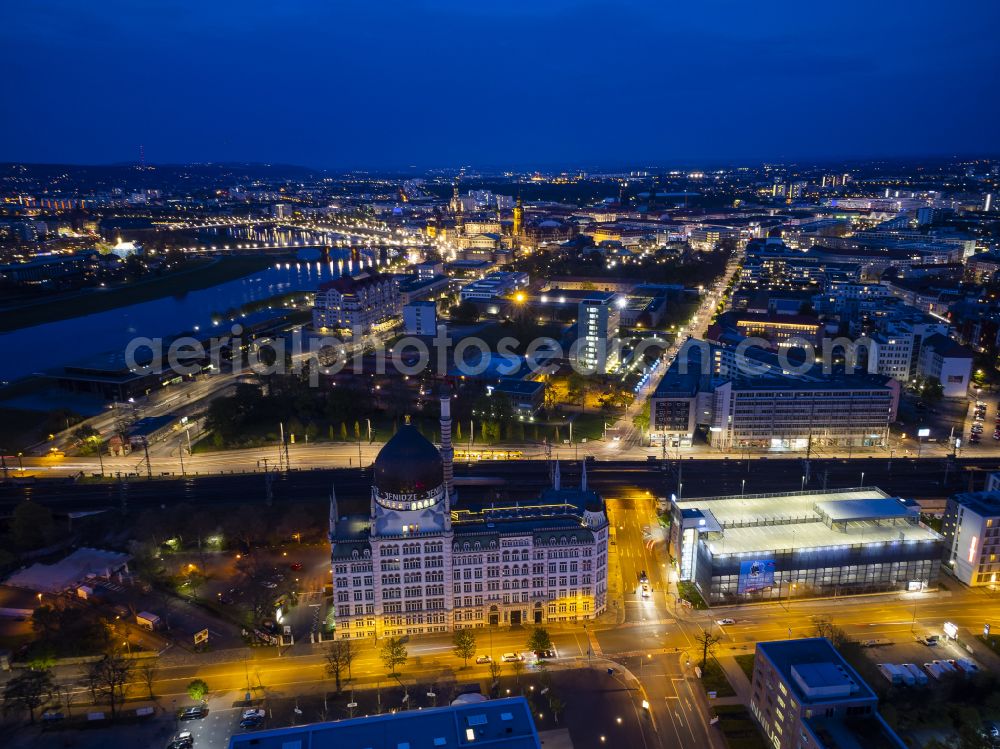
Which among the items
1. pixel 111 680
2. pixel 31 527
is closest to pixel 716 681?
pixel 111 680

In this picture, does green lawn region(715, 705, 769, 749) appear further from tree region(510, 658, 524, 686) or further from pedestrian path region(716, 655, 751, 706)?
tree region(510, 658, 524, 686)

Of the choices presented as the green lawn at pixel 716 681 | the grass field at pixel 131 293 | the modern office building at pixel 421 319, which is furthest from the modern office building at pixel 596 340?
the grass field at pixel 131 293

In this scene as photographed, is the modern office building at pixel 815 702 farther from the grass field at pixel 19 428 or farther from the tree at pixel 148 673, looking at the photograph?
the grass field at pixel 19 428

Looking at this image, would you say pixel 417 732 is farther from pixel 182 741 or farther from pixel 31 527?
pixel 31 527

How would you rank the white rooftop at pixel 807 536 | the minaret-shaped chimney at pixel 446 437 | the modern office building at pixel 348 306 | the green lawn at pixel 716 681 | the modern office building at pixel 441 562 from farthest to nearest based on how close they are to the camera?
1. the modern office building at pixel 348 306
2. the minaret-shaped chimney at pixel 446 437
3. the white rooftop at pixel 807 536
4. the modern office building at pixel 441 562
5. the green lawn at pixel 716 681

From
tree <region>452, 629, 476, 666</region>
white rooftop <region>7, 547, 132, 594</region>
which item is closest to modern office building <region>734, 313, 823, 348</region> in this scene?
tree <region>452, 629, 476, 666</region>

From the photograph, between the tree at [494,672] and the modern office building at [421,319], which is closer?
the tree at [494,672]

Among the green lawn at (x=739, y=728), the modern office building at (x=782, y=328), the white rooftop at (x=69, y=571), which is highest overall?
the modern office building at (x=782, y=328)
